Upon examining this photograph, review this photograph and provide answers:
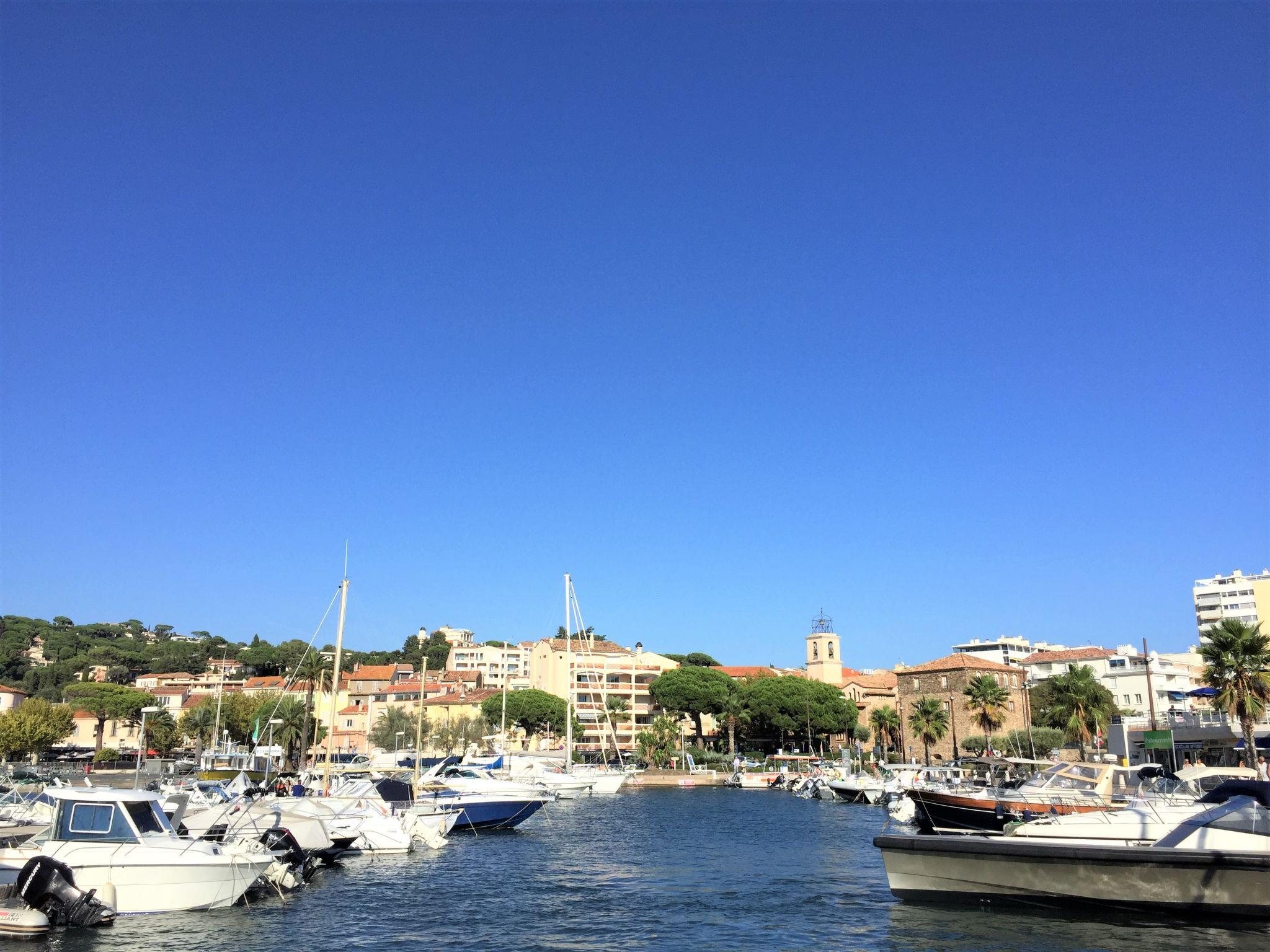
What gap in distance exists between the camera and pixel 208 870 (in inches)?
893

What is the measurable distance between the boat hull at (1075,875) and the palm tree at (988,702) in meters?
71.9

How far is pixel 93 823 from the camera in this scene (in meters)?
21.8

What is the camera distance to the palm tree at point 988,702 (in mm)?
89562

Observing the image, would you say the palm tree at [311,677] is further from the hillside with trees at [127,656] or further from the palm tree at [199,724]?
the hillside with trees at [127,656]

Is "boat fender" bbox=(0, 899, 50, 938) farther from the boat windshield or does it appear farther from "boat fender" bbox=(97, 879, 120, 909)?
the boat windshield

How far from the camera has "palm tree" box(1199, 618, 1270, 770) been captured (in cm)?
5081

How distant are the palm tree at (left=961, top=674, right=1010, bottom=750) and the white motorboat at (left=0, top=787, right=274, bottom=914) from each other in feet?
261

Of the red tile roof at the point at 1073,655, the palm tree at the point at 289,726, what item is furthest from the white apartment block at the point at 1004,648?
the palm tree at the point at 289,726

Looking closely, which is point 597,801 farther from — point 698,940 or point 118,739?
point 118,739

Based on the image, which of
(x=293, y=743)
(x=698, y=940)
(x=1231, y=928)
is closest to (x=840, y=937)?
(x=698, y=940)

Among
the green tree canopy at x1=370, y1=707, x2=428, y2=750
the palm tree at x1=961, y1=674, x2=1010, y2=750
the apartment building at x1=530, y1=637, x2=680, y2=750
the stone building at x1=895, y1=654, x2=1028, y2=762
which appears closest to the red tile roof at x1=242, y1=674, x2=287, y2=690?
the green tree canopy at x1=370, y1=707, x2=428, y2=750

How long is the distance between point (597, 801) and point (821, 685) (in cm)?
4966

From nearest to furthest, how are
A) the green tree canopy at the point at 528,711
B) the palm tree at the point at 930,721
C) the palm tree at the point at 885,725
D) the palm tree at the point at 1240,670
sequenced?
1. the palm tree at the point at 1240,670
2. the palm tree at the point at 930,721
3. the green tree canopy at the point at 528,711
4. the palm tree at the point at 885,725

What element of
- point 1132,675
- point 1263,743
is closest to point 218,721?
point 1263,743
